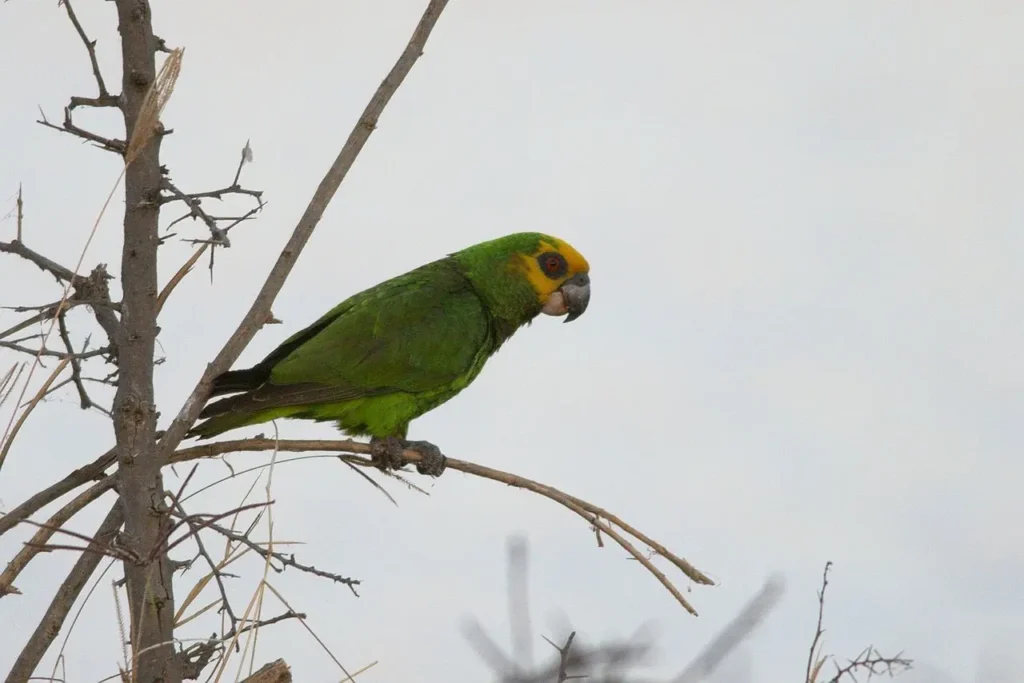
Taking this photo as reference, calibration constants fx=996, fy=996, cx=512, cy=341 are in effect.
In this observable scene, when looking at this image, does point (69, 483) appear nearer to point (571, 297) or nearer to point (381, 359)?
point (381, 359)

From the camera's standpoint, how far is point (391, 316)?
467 cm

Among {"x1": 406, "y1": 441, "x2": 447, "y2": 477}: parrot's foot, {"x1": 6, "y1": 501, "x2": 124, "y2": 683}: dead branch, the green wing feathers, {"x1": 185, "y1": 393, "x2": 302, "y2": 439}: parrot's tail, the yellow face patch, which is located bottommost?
{"x1": 6, "y1": 501, "x2": 124, "y2": 683}: dead branch

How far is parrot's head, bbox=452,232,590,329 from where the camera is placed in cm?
512

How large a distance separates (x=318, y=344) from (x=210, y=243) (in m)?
1.55

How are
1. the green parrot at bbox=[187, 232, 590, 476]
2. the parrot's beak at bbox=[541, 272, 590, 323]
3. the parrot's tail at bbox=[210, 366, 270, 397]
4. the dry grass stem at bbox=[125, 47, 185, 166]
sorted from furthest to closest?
the parrot's beak at bbox=[541, 272, 590, 323], the green parrot at bbox=[187, 232, 590, 476], the parrot's tail at bbox=[210, 366, 270, 397], the dry grass stem at bbox=[125, 47, 185, 166]

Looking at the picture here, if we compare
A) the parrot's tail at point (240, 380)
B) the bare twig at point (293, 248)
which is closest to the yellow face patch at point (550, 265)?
the parrot's tail at point (240, 380)

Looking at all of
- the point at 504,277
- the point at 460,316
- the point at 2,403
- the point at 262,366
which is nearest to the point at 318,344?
the point at 262,366

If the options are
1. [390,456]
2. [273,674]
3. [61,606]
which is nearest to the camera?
[273,674]

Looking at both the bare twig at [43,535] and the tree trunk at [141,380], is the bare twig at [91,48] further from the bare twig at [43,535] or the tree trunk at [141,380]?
the bare twig at [43,535]

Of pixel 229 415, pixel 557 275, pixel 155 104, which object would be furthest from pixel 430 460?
pixel 155 104

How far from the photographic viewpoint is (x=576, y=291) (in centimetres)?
530

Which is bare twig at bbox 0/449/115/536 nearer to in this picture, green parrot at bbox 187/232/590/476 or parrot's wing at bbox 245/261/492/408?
green parrot at bbox 187/232/590/476

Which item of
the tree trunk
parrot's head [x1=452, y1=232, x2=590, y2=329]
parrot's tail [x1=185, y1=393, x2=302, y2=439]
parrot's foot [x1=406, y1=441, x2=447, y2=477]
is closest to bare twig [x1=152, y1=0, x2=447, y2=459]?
the tree trunk

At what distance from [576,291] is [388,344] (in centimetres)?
121
